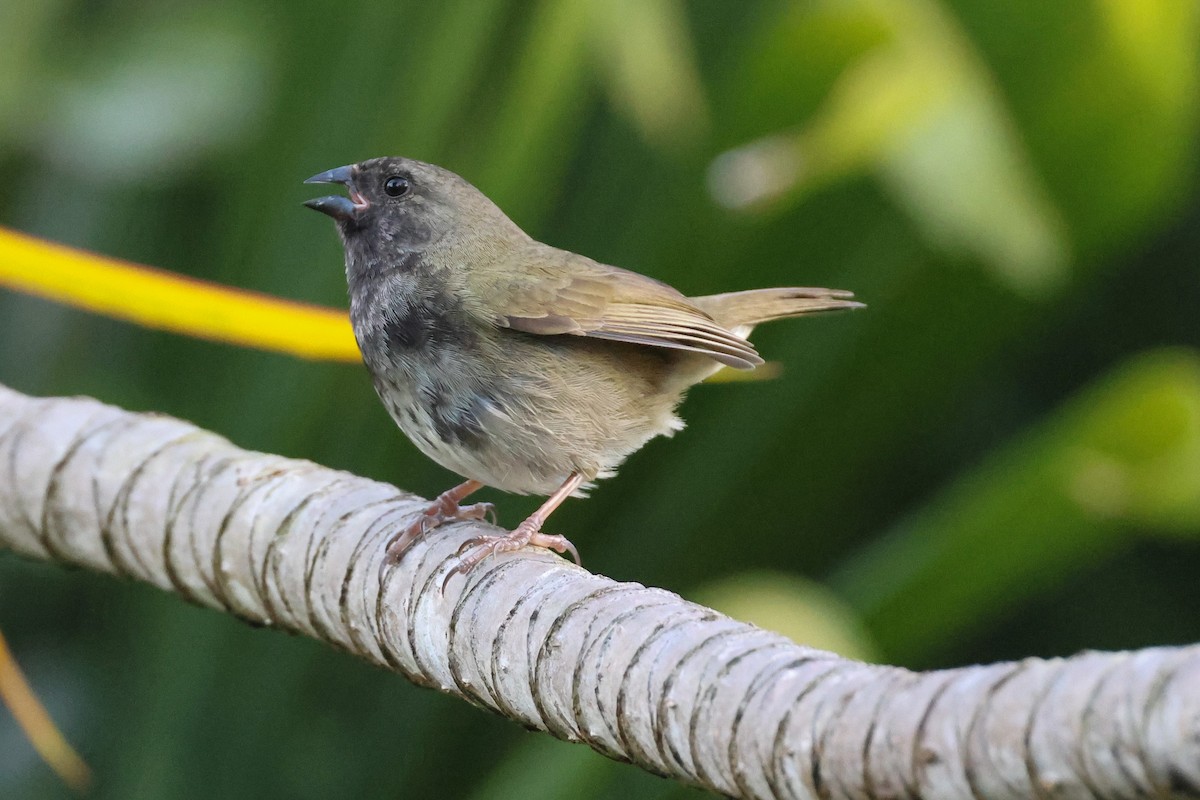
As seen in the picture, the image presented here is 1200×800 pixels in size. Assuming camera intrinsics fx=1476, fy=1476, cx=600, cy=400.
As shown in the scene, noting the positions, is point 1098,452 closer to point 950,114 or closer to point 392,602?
point 950,114

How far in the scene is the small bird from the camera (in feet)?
11.0

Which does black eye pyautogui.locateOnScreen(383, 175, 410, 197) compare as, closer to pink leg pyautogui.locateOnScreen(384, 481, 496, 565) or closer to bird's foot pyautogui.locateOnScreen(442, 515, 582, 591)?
pink leg pyautogui.locateOnScreen(384, 481, 496, 565)

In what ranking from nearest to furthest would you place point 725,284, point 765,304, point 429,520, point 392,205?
point 429,520 → point 392,205 → point 765,304 → point 725,284

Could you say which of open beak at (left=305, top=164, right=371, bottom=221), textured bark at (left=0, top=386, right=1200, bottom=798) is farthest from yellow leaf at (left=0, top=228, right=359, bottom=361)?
open beak at (left=305, top=164, right=371, bottom=221)

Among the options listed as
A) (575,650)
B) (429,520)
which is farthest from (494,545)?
(575,650)

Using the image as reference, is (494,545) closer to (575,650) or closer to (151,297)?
(575,650)

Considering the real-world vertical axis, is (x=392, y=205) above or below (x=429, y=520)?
above

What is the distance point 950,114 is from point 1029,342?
1234 mm

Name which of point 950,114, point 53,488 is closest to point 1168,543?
point 950,114

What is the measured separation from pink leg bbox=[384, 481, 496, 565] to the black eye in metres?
0.76

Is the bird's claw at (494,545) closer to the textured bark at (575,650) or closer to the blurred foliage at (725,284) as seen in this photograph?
the textured bark at (575,650)

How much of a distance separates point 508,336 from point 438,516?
0.59m

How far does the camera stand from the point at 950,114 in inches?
174

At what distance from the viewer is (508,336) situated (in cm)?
349
